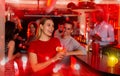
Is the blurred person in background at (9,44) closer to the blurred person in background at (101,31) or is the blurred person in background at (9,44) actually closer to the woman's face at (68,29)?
the woman's face at (68,29)

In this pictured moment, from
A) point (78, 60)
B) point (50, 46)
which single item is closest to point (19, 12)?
point (50, 46)

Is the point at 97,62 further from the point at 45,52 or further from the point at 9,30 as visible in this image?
the point at 9,30

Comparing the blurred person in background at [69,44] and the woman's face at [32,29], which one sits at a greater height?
the woman's face at [32,29]

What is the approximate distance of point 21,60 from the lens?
64.3 inches

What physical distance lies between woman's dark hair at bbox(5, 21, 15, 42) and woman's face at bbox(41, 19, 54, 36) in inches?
7.3

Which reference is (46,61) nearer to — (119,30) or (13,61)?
(13,61)

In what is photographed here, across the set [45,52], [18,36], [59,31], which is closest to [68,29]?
[59,31]

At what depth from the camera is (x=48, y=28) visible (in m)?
1.66

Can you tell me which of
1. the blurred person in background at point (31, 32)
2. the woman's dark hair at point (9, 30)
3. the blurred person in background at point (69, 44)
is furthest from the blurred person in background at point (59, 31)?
the woman's dark hair at point (9, 30)

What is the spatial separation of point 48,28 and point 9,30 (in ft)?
0.79

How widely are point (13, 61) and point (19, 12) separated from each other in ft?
1.00

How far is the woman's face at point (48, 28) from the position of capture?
5.41ft

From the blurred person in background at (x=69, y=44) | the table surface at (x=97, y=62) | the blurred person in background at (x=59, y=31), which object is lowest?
the table surface at (x=97, y=62)

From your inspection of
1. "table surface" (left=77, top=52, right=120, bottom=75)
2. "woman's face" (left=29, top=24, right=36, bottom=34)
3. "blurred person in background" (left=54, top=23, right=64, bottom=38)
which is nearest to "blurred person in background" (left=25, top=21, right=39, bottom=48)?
"woman's face" (left=29, top=24, right=36, bottom=34)
